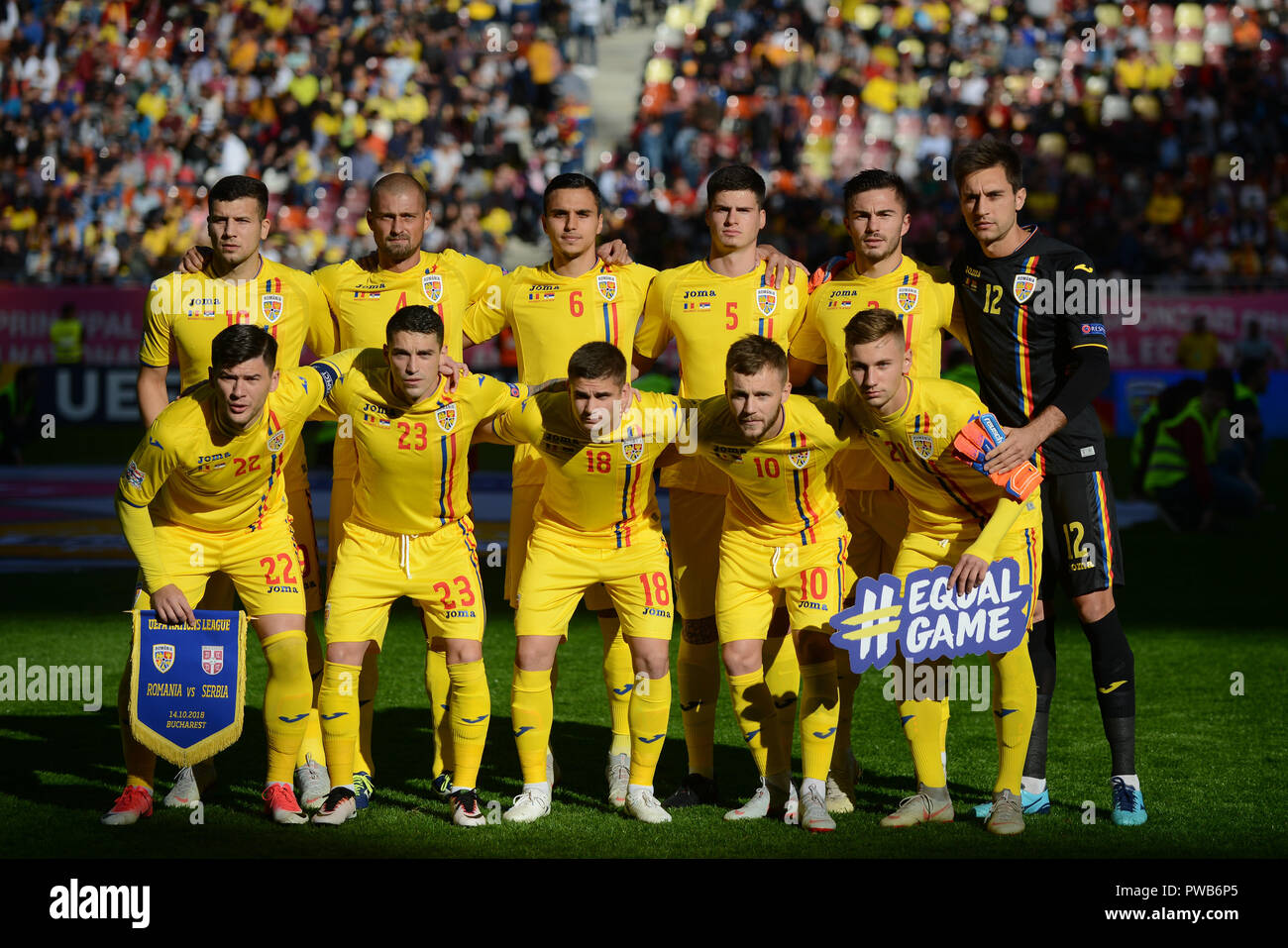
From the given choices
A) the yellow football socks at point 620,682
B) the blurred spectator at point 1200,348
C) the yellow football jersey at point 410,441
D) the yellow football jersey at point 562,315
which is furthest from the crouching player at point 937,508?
the blurred spectator at point 1200,348

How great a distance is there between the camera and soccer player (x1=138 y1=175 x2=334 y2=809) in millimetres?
5922

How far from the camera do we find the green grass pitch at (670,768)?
521cm

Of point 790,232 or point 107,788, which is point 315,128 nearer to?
point 790,232

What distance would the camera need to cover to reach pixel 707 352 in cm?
598

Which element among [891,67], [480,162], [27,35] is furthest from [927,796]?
[27,35]

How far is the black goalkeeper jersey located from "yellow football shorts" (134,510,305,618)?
2736 mm

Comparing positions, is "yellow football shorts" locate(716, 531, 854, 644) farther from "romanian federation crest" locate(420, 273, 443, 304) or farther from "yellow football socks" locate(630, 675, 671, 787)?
"romanian federation crest" locate(420, 273, 443, 304)

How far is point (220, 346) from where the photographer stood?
5.32m

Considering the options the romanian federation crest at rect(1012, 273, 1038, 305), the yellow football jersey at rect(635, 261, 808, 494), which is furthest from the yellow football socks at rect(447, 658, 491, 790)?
the romanian federation crest at rect(1012, 273, 1038, 305)

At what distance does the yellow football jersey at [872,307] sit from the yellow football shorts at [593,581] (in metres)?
0.87

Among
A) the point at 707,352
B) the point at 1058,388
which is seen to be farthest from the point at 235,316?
the point at 1058,388

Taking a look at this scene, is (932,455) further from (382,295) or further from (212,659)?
(212,659)

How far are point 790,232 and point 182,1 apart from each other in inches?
421

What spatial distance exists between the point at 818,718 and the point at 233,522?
2256 millimetres
